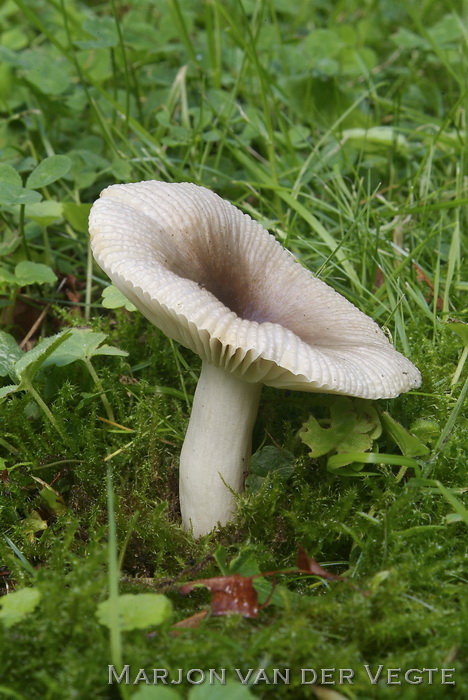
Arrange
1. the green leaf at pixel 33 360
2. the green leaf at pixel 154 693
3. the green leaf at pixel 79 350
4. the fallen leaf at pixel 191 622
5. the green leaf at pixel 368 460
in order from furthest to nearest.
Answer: the green leaf at pixel 79 350, the green leaf at pixel 33 360, the green leaf at pixel 368 460, the fallen leaf at pixel 191 622, the green leaf at pixel 154 693

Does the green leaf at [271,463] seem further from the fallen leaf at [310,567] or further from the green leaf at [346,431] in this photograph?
the fallen leaf at [310,567]

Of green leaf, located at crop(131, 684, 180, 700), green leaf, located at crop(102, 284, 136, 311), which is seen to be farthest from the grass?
green leaf, located at crop(102, 284, 136, 311)

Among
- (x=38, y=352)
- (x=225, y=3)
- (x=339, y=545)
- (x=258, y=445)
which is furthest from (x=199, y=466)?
(x=225, y=3)

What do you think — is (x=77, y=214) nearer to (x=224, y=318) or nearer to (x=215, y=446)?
(x=215, y=446)

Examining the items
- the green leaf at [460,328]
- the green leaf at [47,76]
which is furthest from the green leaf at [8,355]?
the green leaf at [47,76]

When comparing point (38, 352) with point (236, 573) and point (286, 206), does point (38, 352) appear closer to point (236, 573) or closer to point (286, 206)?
point (236, 573)

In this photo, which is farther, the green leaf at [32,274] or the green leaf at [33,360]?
the green leaf at [32,274]

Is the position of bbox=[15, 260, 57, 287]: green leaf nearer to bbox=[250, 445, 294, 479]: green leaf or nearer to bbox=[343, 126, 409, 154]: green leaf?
bbox=[250, 445, 294, 479]: green leaf
